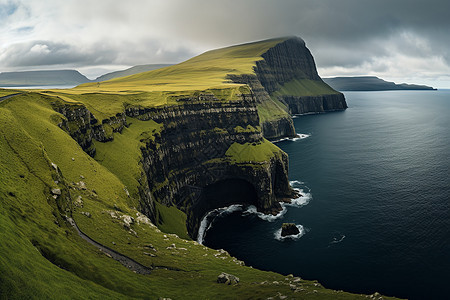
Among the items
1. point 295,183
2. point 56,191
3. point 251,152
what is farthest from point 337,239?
point 56,191

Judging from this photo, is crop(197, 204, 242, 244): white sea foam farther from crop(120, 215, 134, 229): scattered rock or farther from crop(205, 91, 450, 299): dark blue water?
→ crop(120, 215, 134, 229): scattered rock

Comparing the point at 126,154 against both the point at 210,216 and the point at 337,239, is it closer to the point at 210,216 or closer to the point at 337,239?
the point at 210,216

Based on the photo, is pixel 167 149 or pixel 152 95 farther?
pixel 152 95

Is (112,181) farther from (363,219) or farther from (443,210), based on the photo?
(443,210)

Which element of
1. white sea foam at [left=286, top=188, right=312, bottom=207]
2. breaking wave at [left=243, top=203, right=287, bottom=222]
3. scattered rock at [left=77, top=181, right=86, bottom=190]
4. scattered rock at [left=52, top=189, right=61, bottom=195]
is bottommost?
breaking wave at [left=243, top=203, right=287, bottom=222]

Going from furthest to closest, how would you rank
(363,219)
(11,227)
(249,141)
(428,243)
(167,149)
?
(249,141)
(167,149)
(363,219)
(428,243)
(11,227)

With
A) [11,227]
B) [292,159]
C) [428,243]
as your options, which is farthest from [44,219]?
[292,159]

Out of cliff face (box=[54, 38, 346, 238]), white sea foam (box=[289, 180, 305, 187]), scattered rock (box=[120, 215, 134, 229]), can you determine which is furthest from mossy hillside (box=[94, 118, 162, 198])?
white sea foam (box=[289, 180, 305, 187])
